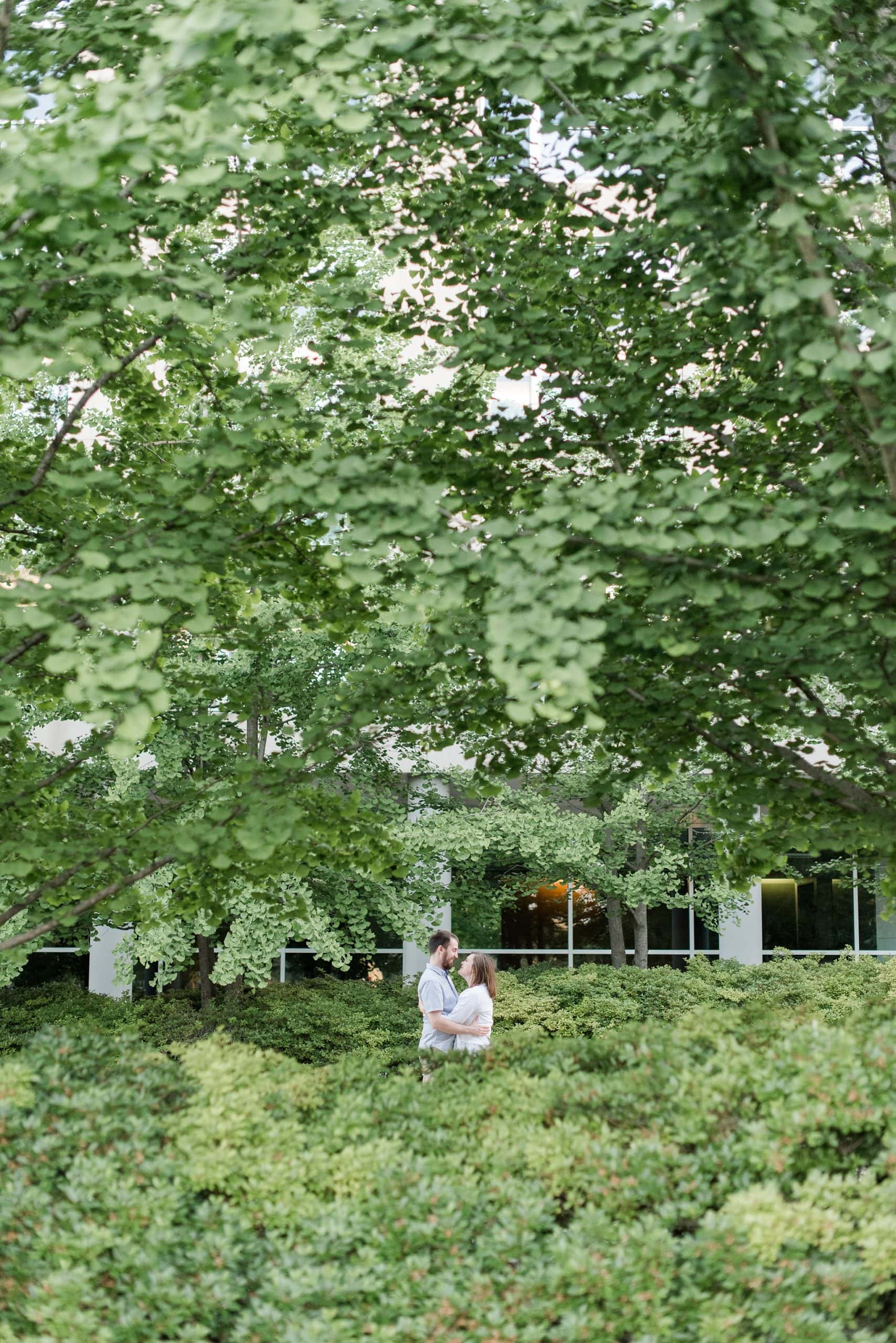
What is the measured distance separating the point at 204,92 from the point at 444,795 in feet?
33.5

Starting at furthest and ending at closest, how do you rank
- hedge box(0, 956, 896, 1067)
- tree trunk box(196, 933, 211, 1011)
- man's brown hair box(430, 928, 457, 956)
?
tree trunk box(196, 933, 211, 1011) → hedge box(0, 956, 896, 1067) → man's brown hair box(430, 928, 457, 956)

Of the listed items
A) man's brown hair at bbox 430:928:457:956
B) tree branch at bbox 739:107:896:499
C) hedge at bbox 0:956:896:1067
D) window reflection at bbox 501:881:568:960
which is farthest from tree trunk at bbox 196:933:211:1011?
tree branch at bbox 739:107:896:499

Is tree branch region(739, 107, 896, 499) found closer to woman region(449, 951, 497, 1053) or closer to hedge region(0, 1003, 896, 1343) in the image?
hedge region(0, 1003, 896, 1343)

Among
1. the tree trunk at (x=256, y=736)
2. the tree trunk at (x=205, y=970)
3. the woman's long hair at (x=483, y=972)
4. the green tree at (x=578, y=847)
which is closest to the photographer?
the woman's long hair at (x=483, y=972)

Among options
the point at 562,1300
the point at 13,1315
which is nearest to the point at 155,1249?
the point at 13,1315

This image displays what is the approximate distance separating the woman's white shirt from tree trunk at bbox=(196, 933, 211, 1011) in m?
5.65

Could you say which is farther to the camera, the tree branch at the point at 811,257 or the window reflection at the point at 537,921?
the window reflection at the point at 537,921

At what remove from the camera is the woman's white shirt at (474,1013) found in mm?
6957

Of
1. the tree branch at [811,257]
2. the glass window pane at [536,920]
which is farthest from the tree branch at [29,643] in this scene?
the glass window pane at [536,920]

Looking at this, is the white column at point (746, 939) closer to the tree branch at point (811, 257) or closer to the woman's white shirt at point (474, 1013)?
the woman's white shirt at point (474, 1013)

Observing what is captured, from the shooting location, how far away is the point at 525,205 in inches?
182

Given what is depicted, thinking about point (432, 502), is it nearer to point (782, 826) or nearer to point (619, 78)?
point (619, 78)

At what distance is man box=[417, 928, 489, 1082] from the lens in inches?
272

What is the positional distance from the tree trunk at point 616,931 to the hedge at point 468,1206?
10799 mm
